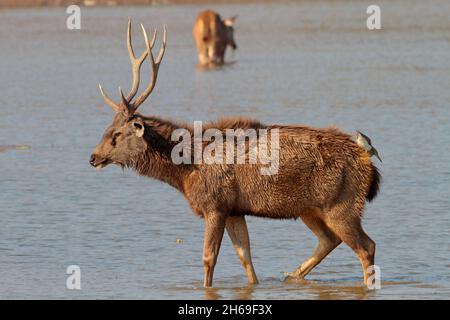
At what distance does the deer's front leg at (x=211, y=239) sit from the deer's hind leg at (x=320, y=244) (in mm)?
723

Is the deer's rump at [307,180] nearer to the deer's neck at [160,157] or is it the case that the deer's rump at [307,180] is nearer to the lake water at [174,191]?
the deer's neck at [160,157]

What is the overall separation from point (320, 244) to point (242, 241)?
2.12 feet

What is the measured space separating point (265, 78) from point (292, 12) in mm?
24089

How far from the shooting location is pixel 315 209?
33.9 feet

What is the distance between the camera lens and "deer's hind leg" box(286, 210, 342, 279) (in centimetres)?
1068

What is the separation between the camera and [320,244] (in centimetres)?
1073

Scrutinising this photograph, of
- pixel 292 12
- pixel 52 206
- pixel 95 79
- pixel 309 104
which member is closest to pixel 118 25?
pixel 292 12
